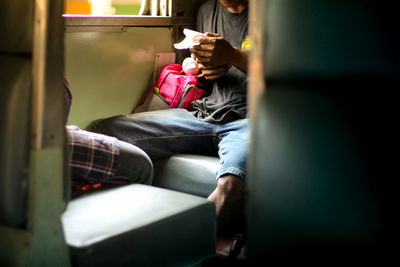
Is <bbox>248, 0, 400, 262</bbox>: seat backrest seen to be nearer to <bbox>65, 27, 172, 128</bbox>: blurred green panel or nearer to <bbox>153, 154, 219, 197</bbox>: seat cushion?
<bbox>153, 154, 219, 197</bbox>: seat cushion

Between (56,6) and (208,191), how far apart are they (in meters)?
1.51

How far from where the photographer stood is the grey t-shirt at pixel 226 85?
8.96ft

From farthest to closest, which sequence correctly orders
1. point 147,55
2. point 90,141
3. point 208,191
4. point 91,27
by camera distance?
point 147,55 < point 91,27 < point 208,191 < point 90,141

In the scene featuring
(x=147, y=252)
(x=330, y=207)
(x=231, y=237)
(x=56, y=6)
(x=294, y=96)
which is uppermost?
(x=56, y=6)

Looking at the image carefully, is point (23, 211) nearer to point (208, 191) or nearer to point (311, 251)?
point (311, 251)

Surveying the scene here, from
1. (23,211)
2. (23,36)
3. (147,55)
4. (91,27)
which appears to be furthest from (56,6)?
(147,55)

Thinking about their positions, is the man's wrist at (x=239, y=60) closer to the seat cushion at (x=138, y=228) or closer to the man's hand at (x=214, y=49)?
the man's hand at (x=214, y=49)

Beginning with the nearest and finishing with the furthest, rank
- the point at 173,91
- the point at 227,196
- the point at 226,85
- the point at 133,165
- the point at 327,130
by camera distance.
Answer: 1. the point at 327,130
2. the point at 133,165
3. the point at 227,196
4. the point at 226,85
5. the point at 173,91

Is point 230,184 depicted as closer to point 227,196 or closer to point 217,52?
point 227,196

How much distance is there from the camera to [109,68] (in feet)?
10.7

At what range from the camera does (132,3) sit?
3.88m

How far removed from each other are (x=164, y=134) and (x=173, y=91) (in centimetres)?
55

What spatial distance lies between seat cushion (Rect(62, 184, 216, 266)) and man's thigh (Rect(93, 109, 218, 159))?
0.91 meters

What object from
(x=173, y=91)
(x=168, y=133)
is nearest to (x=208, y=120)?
(x=168, y=133)
